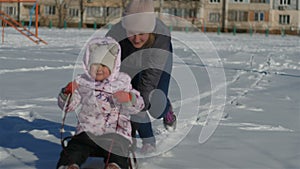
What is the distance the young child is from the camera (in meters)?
2.86

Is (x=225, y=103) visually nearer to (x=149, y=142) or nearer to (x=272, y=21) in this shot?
(x=149, y=142)

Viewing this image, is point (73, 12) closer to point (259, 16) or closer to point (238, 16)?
point (238, 16)

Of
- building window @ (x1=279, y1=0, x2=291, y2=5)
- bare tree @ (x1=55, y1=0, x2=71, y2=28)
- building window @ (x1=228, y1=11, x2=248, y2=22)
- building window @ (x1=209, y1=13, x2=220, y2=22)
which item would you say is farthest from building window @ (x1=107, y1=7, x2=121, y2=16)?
building window @ (x1=279, y1=0, x2=291, y2=5)

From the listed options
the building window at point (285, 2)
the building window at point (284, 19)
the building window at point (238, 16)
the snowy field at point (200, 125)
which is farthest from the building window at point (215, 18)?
the snowy field at point (200, 125)

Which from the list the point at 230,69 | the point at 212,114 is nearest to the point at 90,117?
the point at 212,114

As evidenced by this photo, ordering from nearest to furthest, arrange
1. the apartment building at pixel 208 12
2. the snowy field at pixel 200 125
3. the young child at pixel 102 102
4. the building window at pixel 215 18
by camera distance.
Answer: the young child at pixel 102 102, the snowy field at pixel 200 125, the apartment building at pixel 208 12, the building window at pixel 215 18

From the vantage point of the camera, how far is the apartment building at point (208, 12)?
2007 inches

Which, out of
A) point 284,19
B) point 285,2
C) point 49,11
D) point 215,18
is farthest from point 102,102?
point 285,2

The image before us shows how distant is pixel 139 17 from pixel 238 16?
1942 inches

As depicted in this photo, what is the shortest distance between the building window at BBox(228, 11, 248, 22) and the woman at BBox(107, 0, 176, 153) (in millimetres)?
48889

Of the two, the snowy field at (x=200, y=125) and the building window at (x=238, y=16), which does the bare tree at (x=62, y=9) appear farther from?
the snowy field at (x=200, y=125)

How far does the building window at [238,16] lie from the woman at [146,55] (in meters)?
48.9

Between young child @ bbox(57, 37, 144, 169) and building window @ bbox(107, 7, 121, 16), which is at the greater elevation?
building window @ bbox(107, 7, 121, 16)

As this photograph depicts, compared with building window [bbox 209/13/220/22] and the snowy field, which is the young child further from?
building window [bbox 209/13/220/22]
